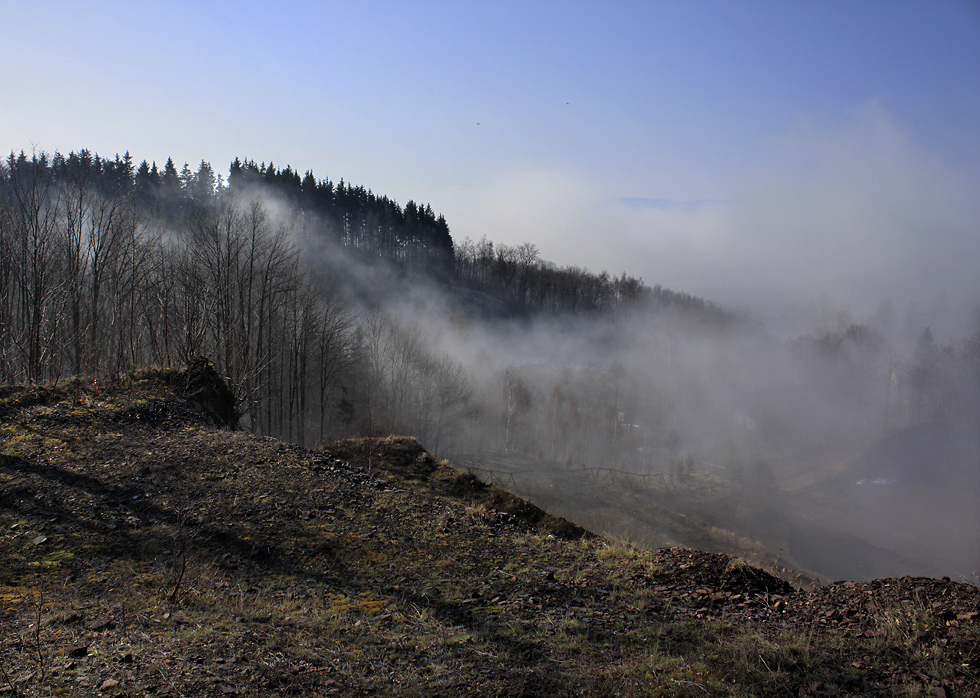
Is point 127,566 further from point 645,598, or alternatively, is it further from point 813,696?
point 813,696

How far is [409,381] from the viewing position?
43.4 m

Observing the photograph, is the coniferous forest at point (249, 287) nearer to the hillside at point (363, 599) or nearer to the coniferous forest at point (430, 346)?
the coniferous forest at point (430, 346)

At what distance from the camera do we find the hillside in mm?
3891

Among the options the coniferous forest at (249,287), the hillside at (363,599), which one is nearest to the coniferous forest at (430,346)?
the coniferous forest at (249,287)

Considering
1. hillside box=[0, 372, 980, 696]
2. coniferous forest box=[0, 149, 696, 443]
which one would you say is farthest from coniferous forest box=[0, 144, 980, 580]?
hillside box=[0, 372, 980, 696]

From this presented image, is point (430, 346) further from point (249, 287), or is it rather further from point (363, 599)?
point (363, 599)

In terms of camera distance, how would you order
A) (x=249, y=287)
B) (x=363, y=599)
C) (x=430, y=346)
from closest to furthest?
(x=363, y=599) < (x=249, y=287) < (x=430, y=346)

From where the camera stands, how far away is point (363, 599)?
18.6 feet

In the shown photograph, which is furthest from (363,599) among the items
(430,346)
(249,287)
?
(430,346)

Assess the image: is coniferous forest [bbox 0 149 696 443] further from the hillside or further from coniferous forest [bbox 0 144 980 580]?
the hillside

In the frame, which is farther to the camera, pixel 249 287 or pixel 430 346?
pixel 430 346

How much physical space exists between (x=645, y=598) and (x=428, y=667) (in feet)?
9.88

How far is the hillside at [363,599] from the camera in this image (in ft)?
12.8

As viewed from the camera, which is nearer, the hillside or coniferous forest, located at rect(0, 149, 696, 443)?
the hillside
